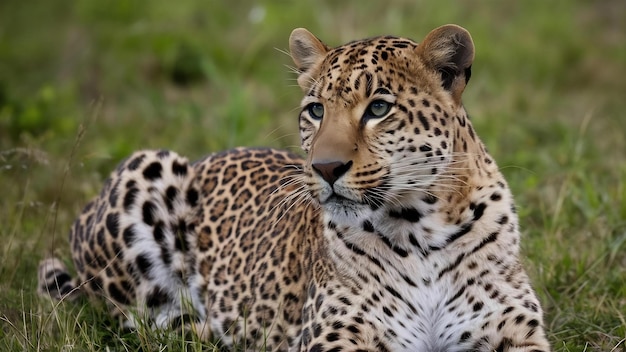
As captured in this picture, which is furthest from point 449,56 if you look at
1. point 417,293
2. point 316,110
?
point 417,293

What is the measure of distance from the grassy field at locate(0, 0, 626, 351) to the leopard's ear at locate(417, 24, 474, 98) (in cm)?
110

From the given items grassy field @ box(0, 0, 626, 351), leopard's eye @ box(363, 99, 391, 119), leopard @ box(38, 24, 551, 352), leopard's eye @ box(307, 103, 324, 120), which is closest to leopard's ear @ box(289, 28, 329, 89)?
leopard @ box(38, 24, 551, 352)

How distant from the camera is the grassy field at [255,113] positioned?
21.1ft

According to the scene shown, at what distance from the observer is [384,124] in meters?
5.00

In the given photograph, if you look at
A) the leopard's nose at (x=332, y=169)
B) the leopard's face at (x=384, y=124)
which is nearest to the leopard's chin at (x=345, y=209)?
the leopard's face at (x=384, y=124)

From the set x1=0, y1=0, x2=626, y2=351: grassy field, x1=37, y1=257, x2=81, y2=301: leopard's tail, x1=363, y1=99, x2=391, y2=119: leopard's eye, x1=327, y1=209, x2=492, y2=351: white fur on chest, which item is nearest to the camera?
x1=363, y1=99, x2=391, y2=119: leopard's eye

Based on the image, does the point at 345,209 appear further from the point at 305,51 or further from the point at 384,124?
the point at 305,51

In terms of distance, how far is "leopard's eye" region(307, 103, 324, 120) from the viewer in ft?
17.3

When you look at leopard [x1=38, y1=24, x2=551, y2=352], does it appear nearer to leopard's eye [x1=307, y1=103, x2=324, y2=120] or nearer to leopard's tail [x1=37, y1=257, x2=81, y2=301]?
leopard's eye [x1=307, y1=103, x2=324, y2=120]

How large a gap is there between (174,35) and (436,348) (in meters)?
8.45

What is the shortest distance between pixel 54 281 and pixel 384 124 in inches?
112

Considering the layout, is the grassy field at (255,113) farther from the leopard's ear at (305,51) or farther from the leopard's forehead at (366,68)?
the leopard's forehead at (366,68)

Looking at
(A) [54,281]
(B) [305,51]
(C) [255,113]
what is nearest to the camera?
(B) [305,51]

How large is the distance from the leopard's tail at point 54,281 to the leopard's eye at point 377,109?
2.56m
